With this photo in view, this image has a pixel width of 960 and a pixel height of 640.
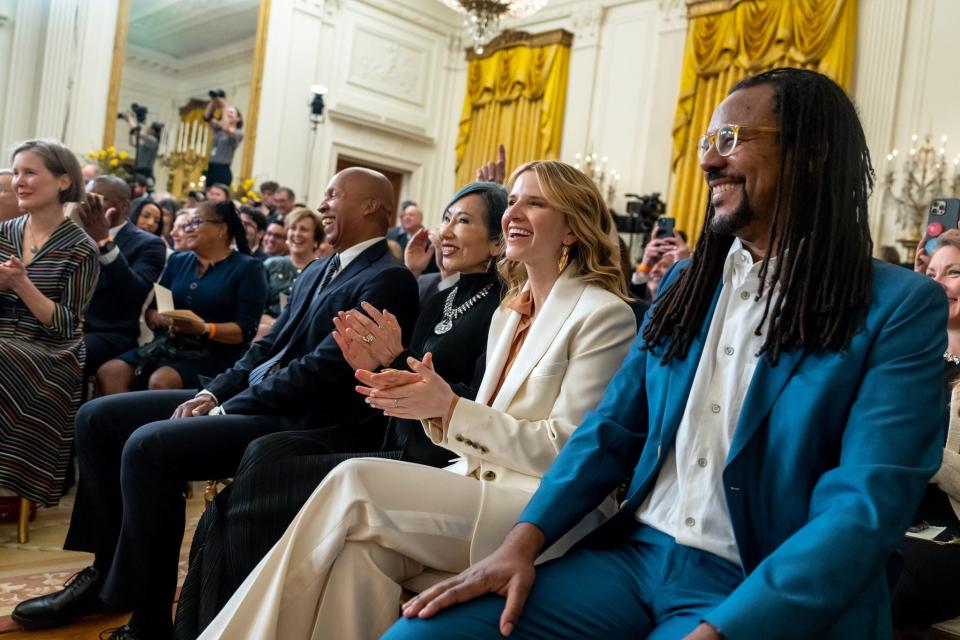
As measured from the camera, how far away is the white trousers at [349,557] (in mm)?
1398

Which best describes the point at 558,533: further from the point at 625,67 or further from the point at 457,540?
the point at 625,67

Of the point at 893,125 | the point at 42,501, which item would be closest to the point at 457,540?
the point at 42,501

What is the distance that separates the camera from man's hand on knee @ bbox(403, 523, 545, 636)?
1157 millimetres

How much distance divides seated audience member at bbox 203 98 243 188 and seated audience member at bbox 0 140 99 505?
616 cm

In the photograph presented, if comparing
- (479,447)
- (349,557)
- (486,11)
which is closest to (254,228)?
(486,11)

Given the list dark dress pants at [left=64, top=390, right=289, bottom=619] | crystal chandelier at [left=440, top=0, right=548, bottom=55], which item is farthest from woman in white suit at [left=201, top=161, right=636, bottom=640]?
crystal chandelier at [left=440, top=0, right=548, bottom=55]

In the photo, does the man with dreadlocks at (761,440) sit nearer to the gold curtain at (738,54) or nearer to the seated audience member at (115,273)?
the seated audience member at (115,273)

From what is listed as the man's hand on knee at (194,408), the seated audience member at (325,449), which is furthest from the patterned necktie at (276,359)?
the seated audience member at (325,449)

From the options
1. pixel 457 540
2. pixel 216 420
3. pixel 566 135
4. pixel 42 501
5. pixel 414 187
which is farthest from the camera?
pixel 414 187

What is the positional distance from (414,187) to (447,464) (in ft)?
31.1

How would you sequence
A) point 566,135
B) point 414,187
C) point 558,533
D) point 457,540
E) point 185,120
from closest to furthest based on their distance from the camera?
point 558,533
point 457,540
point 185,120
point 566,135
point 414,187

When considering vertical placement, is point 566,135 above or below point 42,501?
above

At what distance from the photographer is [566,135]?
9.88m

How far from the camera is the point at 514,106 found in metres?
10.2
